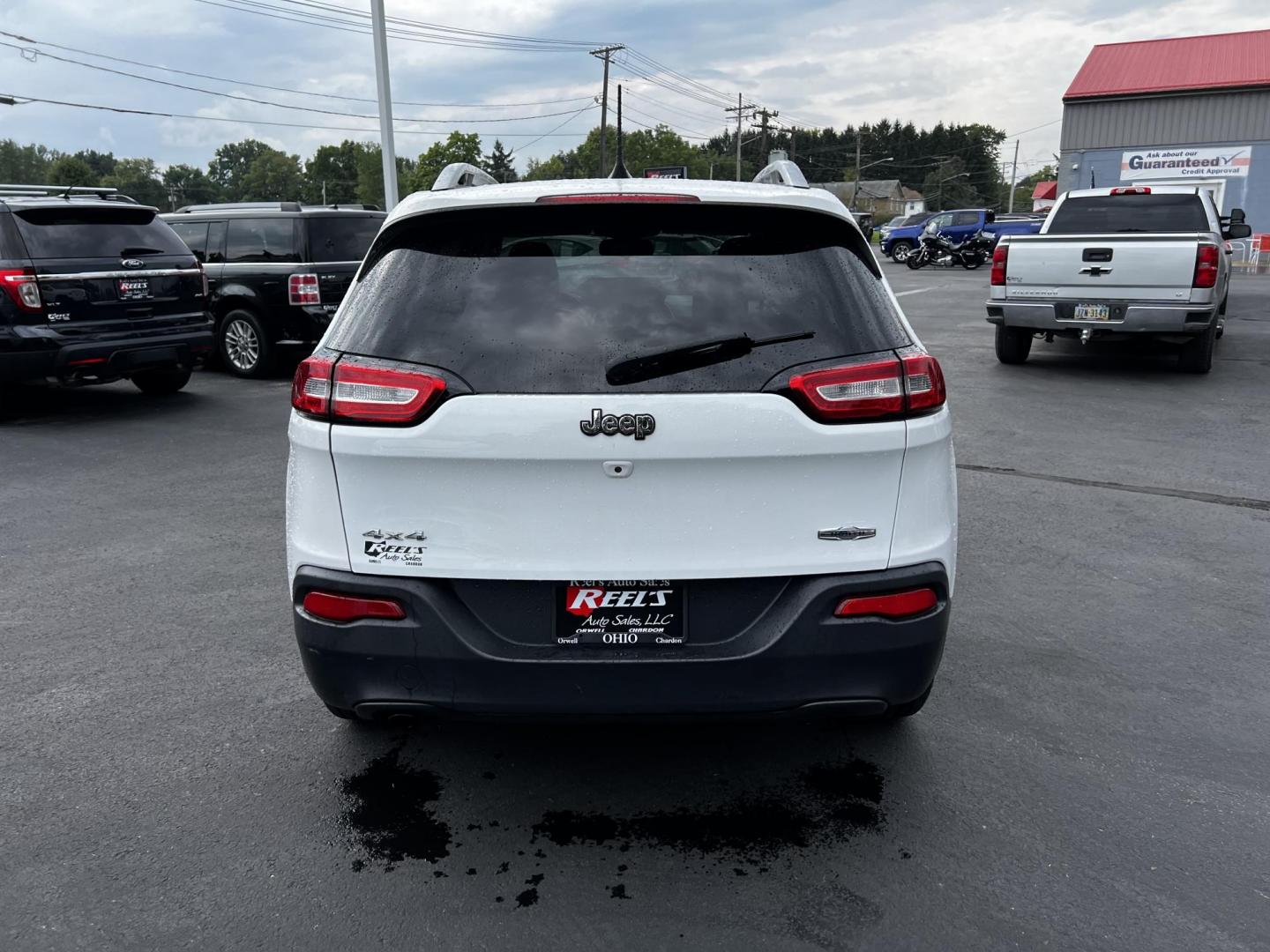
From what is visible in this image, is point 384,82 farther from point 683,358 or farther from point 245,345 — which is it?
point 683,358

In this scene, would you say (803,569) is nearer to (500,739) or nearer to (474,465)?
(474,465)

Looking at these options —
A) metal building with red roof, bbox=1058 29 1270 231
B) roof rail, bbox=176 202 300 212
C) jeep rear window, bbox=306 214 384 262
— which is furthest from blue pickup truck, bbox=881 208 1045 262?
roof rail, bbox=176 202 300 212

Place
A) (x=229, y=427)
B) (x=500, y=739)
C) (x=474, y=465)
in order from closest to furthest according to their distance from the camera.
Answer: (x=474, y=465) → (x=500, y=739) → (x=229, y=427)

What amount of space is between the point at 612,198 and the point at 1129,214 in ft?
36.5

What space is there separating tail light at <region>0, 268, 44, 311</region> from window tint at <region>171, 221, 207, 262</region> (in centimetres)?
330

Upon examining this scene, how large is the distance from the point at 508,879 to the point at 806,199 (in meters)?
2.03

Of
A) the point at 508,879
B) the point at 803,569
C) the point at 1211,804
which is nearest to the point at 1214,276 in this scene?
the point at 1211,804

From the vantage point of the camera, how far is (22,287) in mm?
8188

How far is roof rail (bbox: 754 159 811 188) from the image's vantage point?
11.3 ft

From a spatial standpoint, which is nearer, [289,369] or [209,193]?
[289,369]

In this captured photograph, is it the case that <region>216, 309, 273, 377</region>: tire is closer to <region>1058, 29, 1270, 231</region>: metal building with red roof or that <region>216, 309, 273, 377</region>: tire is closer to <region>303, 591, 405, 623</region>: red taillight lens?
<region>303, 591, 405, 623</region>: red taillight lens

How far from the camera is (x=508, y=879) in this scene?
262 centimetres

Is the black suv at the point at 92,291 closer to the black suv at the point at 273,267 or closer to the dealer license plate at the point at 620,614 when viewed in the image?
the black suv at the point at 273,267

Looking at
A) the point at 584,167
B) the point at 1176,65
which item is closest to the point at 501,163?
the point at 584,167
